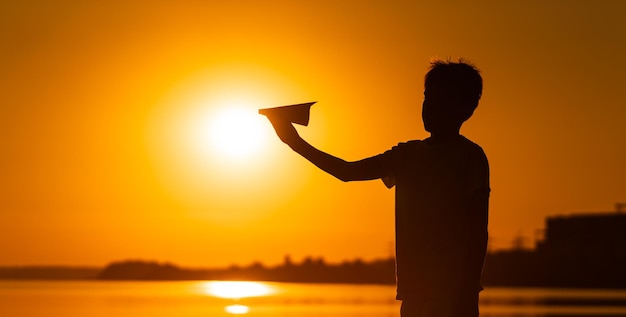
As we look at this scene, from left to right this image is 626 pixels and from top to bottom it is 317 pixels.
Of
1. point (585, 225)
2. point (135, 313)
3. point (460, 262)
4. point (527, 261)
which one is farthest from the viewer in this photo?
point (527, 261)

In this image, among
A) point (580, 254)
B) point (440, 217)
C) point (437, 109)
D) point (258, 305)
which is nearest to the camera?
point (440, 217)

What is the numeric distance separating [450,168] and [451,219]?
208 millimetres

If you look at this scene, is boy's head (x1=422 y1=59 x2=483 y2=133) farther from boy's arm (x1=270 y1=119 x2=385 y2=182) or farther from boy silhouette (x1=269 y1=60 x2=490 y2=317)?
A: boy's arm (x1=270 y1=119 x2=385 y2=182)

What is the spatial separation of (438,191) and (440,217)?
0.34 feet

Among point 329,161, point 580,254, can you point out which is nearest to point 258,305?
point 580,254

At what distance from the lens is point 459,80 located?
507 centimetres

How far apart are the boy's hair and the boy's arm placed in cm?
39

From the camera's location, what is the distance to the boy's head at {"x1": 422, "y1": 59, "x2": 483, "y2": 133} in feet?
16.6

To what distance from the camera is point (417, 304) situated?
196 inches

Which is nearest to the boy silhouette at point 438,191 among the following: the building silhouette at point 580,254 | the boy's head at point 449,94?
the boy's head at point 449,94

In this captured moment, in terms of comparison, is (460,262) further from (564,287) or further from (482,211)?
(564,287)

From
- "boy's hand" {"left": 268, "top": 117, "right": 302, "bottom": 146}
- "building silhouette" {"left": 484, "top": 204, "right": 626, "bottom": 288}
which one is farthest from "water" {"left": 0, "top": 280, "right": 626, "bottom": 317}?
"boy's hand" {"left": 268, "top": 117, "right": 302, "bottom": 146}

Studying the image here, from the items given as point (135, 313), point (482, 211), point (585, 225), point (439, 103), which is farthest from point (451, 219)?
point (585, 225)

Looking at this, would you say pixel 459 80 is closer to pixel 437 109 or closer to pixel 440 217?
pixel 437 109
